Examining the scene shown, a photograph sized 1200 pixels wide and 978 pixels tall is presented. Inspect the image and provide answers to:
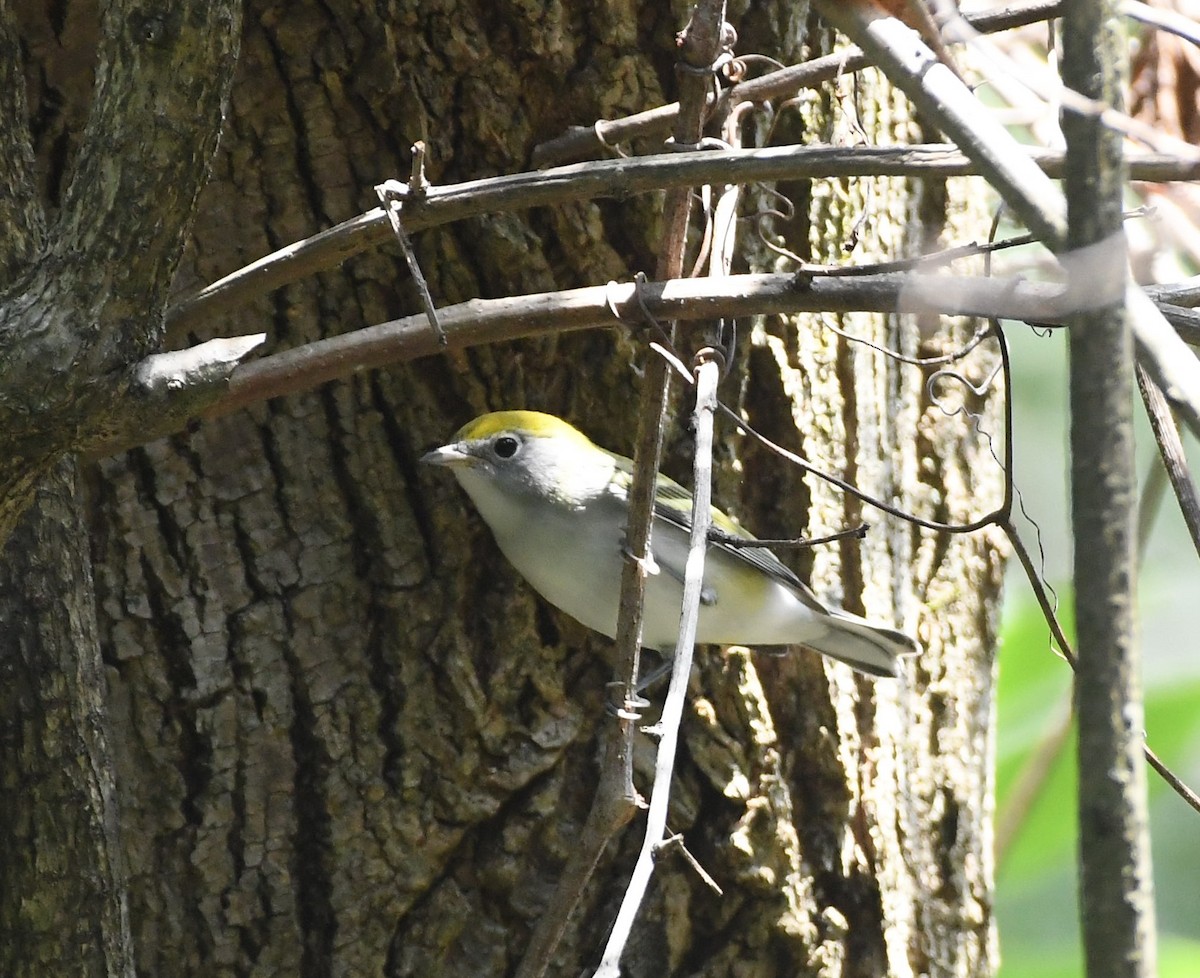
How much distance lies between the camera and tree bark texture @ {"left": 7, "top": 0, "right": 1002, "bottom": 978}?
7.37 ft

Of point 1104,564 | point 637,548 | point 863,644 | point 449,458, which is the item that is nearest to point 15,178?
point 449,458

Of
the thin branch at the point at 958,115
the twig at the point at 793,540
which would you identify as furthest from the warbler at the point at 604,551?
the thin branch at the point at 958,115

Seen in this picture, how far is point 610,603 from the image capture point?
2.37m

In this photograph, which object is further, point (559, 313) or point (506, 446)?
point (506, 446)

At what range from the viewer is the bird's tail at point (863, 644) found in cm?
252

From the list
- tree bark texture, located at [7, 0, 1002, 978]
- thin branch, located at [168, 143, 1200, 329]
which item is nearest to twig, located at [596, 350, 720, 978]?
thin branch, located at [168, 143, 1200, 329]

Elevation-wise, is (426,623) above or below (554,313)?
below

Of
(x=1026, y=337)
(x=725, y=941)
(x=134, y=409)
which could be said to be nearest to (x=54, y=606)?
(x=134, y=409)

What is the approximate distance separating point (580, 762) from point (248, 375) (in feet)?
3.31

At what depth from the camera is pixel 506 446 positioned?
2.41 meters

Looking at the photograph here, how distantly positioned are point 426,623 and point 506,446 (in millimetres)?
357

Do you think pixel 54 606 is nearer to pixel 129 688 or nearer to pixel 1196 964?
pixel 129 688

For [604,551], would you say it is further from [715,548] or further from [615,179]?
[615,179]

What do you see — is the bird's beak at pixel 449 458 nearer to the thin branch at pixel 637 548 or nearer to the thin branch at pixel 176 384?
the thin branch at pixel 637 548
